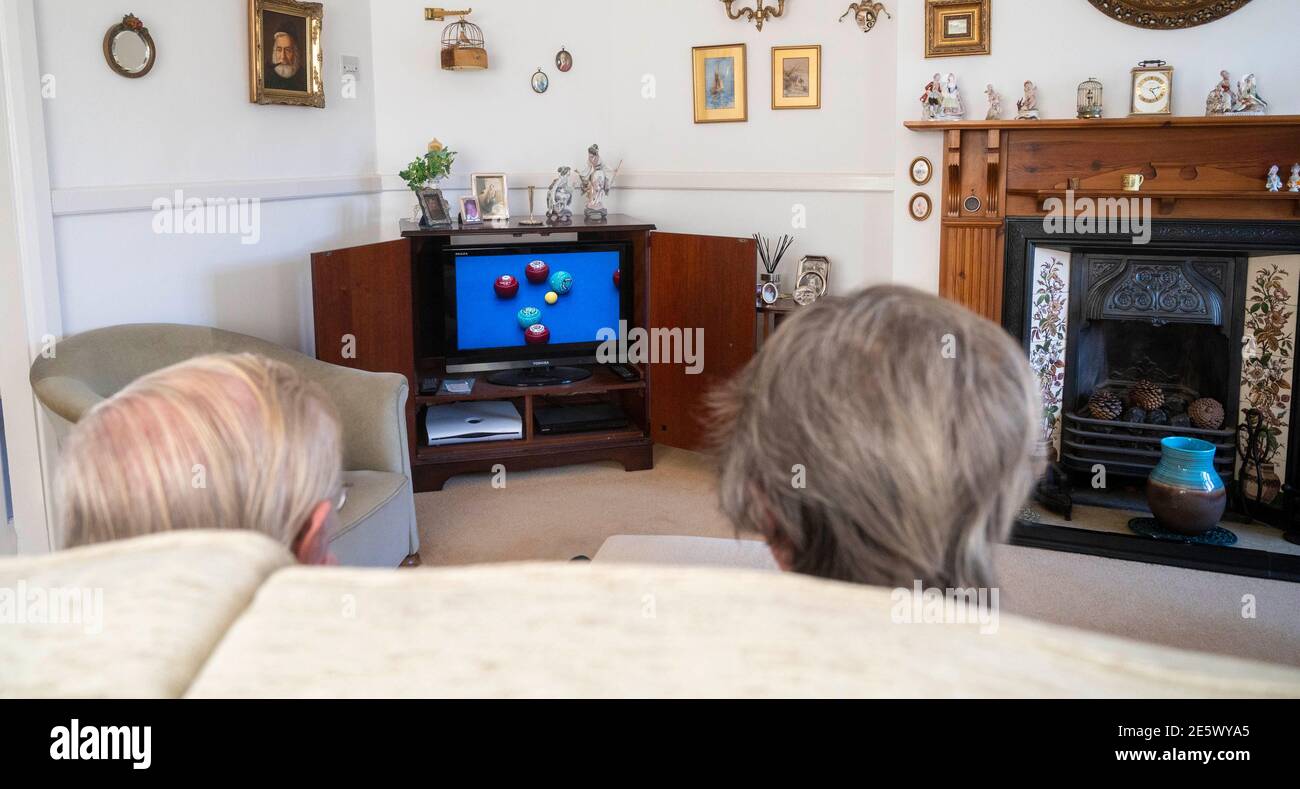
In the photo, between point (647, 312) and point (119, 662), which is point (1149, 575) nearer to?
point (647, 312)

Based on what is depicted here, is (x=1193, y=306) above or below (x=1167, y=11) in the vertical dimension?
below

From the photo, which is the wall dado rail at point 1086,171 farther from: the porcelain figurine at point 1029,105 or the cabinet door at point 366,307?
the cabinet door at point 366,307

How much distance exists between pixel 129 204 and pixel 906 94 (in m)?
2.79

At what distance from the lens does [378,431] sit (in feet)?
11.2

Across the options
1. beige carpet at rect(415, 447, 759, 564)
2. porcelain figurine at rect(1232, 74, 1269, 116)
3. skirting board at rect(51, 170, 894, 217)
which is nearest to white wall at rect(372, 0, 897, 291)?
skirting board at rect(51, 170, 894, 217)

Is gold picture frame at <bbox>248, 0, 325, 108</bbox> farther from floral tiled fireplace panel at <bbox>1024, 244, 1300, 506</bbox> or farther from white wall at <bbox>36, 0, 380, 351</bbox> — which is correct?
floral tiled fireplace panel at <bbox>1024, 244, 1300, 506</bbox>

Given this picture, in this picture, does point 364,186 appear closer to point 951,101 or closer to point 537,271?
point 537,271

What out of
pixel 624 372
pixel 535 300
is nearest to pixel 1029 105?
pixel 624 372

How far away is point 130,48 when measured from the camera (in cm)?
Result: 370

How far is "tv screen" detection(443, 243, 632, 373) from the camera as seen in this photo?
15.3 feet

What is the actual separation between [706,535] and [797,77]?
2.07 meters

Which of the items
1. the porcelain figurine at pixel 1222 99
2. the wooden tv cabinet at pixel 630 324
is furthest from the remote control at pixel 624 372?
the porcelain figurine at pixel 1222 99
